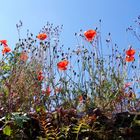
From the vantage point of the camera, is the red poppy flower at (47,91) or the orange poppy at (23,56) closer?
the red poppy flower at (47,91)

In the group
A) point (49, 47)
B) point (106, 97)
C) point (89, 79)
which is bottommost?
point (106, 97)

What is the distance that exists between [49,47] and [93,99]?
1.25 metres

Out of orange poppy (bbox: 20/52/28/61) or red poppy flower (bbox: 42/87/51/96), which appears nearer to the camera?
red poppy flower (bbox: 42/87/51/96)

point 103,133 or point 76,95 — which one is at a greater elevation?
point 76,95

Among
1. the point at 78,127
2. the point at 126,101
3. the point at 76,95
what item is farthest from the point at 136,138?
the point at 76,95

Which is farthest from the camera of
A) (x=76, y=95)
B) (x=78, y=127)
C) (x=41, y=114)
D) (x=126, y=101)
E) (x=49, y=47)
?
(x=49, y=47)

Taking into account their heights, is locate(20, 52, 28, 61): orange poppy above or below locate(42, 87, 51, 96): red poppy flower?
above

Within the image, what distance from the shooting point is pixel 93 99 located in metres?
4.74

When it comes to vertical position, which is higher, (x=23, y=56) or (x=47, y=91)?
(x=23, y=56)

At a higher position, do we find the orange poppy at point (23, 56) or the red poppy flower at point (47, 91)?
the orange poppy at point (23, 56)

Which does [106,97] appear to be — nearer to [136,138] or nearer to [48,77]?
[48,77]

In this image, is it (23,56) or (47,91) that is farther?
(23,56)

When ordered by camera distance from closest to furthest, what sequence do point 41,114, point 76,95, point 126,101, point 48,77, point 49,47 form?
1. point 41,114
2. point 126,101
3. point 76,95
4. point 48,77
5. point 49,47

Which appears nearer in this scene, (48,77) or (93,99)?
(93,99)
